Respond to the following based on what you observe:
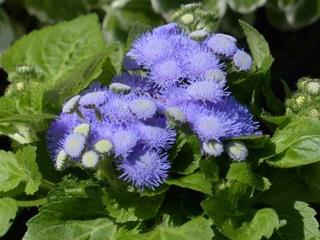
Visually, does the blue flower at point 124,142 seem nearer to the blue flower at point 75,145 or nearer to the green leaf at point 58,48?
the blue flower at point 75,145

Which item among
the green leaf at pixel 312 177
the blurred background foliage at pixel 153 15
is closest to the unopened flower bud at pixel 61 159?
the green leaf at pixel 312 177

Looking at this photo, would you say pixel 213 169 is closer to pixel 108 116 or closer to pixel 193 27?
pixel 108 116

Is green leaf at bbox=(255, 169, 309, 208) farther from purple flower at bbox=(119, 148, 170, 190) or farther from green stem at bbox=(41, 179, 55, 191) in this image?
green stem at bbox=(41, 179, 55, 191)

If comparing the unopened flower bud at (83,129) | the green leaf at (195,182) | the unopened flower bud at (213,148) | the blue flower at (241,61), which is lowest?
the green leaf at (195,182)

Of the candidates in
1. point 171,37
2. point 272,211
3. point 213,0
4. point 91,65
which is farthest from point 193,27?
point 213,0

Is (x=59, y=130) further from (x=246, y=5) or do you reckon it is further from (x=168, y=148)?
(x=246, y=5)

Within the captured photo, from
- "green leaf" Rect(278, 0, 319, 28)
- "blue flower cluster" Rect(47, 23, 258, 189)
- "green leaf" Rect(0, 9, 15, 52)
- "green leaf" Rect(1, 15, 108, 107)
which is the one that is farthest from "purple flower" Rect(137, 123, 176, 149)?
"green leaf" Rect(0, 9, 15, 52)
